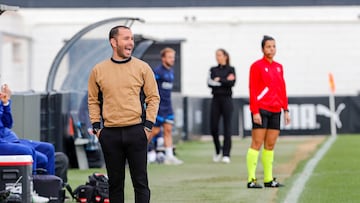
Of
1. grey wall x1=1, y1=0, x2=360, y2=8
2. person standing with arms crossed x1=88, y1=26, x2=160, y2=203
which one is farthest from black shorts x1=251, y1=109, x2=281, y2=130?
grey wall x1=1, y1=0, x2=360, y2=8

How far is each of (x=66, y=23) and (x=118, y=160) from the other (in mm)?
27013

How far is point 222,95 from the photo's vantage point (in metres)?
19.0

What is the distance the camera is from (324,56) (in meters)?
36.1

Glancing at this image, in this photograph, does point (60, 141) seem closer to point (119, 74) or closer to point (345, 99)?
point (119, 74)

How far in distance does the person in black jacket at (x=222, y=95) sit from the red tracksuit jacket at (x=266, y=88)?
5.28 meters

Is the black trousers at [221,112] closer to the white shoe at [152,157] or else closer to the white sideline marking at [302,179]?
the white shoe at [152,157]

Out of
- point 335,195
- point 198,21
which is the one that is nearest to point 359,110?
point 198,21

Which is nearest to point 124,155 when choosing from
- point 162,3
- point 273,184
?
point 273,184

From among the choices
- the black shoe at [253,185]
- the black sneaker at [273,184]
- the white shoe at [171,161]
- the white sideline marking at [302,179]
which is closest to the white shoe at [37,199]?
the white sideline marking at [302,179]

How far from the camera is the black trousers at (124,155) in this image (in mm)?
9422

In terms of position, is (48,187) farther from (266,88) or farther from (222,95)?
(222,95)

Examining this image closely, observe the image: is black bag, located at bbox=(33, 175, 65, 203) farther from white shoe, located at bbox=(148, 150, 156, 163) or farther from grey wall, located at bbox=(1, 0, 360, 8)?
grey wall, located at bbox=(1, 0, 360, 8)

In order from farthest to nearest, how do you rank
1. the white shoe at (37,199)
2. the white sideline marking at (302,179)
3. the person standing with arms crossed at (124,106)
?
1. the white sideline marking at (302,179)
2. the white shoe at (37,199)
3. the person standing with arms crossed at (124,106)

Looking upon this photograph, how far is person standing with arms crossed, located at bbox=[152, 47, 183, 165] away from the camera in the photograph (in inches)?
716
